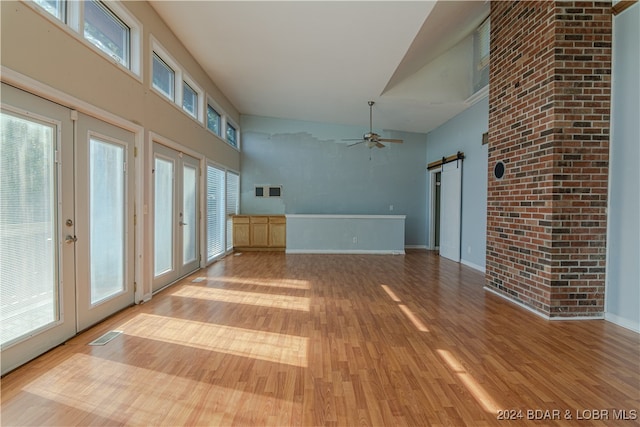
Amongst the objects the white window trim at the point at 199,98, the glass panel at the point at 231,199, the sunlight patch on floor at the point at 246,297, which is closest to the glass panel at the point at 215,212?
the glass panel at the point at 231,199

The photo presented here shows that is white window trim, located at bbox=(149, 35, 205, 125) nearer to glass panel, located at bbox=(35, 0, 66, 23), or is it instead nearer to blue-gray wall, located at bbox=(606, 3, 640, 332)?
glass panel, located at bbox=(35, 0, 66, 23)

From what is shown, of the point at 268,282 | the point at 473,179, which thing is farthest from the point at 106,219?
the point at 473,179

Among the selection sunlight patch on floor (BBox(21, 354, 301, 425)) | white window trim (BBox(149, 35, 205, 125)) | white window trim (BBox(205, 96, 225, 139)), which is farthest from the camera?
white window trim (BBox(205, 96, 225, 139))

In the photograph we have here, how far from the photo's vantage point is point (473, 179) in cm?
610

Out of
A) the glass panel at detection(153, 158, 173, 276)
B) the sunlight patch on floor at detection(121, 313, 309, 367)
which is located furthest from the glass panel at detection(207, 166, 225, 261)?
the sunlight patch on floor at detection(121, 313, 309, 367)

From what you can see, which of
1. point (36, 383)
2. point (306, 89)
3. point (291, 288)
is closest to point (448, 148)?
point (306, 89)

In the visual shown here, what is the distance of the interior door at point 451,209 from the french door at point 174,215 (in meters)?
5.23

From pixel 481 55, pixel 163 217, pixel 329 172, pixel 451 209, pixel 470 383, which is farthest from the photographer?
pixel 329 172

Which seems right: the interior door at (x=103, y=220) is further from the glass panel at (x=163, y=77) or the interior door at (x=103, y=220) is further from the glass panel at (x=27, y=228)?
the glass panel at (x=163, y=77)

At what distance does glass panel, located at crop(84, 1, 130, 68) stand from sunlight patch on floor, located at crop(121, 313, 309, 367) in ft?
8.66

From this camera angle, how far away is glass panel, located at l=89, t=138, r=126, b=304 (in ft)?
9.54

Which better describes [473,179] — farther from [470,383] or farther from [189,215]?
[189,215]

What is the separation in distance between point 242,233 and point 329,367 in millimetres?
6246

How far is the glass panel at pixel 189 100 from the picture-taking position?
195 inches
